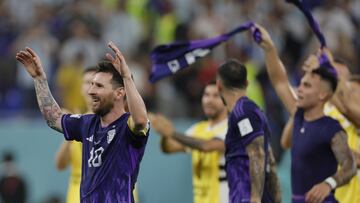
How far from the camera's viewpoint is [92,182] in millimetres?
9148

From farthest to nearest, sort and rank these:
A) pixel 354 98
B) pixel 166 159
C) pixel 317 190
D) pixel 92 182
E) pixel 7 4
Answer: pixel 7 4 < pixel 166 159 < pixel 354 98 < pixel 317 190 < pixel 92 182

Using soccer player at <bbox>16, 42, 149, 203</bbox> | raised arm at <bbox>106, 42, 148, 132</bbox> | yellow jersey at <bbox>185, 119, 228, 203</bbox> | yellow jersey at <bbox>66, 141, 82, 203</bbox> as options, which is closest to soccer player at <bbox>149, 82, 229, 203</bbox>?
yellow jersey at <bbox>185, 119, 228, 203</bbox>

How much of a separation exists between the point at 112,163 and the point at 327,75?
292 centimetres

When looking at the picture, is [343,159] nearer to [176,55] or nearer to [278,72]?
[278,72]

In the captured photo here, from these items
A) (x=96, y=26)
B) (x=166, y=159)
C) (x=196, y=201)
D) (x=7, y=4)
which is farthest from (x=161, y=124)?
(x=7, y=4)

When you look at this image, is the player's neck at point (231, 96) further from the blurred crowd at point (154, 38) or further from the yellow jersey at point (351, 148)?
the blurred crowd at point (154, 38)

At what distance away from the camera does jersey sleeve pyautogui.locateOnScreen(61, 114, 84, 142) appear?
948 cm

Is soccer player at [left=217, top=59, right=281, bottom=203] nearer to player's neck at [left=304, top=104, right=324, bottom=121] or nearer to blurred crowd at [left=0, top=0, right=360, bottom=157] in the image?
player's neck at [left=304, top=104, right=324, bottom=121]

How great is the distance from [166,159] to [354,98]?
22.3 ft

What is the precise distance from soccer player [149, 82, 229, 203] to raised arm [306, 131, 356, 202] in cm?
181

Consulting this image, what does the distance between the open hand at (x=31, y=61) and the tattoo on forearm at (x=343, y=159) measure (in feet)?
9.71

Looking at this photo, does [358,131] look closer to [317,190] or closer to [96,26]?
[317,190]

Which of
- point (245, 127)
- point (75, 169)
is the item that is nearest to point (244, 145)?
point (245, 127)

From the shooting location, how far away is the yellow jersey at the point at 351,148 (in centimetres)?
1164
